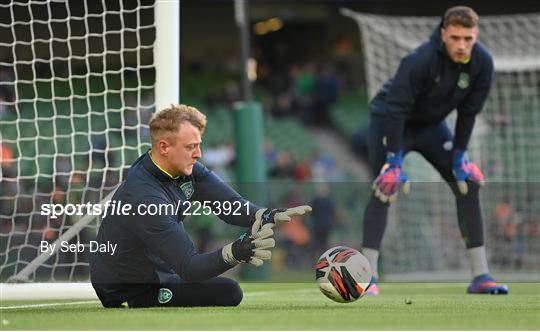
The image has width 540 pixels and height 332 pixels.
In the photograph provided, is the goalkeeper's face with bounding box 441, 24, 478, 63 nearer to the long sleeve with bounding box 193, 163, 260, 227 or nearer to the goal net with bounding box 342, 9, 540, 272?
the long sleeve with bounding box 193, 163, 260, 227

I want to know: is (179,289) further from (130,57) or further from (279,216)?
(130,57)

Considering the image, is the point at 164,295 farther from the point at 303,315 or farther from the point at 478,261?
the point at 478,261

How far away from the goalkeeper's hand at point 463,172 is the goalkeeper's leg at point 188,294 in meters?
2.26

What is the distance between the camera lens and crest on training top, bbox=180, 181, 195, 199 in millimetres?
5820

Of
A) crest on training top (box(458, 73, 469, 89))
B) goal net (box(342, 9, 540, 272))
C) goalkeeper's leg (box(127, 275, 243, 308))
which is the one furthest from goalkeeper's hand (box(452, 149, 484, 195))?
goal net (box(342, 9, 540, 272))

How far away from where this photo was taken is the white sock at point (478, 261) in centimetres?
740

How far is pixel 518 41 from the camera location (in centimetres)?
1364

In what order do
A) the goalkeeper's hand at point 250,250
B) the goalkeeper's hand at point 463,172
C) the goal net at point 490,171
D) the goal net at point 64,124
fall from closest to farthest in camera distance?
1. the goalkeeper's hand at point 250,250
2. the goalkeeper's hand at point 463,172
3. the goal net at point 64,124
4. the goal net at point 490,171

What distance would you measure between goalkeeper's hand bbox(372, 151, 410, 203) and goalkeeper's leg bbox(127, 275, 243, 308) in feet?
6.00

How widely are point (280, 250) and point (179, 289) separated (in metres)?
8.18

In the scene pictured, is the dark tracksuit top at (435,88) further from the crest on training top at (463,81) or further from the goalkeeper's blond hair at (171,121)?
the goalkeeper's blond hair at (171,121)

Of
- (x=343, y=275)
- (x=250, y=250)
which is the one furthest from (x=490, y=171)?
(x=250, y=250)

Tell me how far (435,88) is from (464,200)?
2.61 ft

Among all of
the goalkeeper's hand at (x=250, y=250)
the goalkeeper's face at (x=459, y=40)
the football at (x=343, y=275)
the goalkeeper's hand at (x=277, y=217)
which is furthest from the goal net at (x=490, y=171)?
the goalkeeper's hand at (x=250, y=250)
